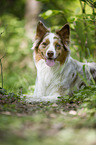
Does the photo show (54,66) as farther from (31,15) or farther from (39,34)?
(31,15)

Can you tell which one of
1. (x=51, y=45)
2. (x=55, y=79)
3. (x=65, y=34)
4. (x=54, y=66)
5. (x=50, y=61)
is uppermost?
(x=65, y=34)

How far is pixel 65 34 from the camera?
4.23 m

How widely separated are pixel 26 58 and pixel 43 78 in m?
6.06

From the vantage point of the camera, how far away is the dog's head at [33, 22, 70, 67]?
13.1ft

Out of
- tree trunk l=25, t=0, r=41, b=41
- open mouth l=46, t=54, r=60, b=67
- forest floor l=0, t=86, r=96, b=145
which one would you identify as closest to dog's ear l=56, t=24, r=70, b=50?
open mouth l=46, t=54, r=60, b=67

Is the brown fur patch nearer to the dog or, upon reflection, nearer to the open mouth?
the dog

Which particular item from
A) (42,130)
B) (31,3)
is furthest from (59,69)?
(31,3)

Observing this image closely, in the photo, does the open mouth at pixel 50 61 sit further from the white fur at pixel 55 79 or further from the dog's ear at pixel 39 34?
the dog's ear at pixel 39 34

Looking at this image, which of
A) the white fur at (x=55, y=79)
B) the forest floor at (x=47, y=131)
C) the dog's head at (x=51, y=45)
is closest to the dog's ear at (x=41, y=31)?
the dog's head at (x=51, y=45)

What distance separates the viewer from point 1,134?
169 cm

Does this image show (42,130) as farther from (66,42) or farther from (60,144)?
(66,42)

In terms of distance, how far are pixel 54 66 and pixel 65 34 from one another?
0.72 m

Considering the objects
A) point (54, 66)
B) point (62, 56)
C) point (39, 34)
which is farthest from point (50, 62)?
point (39, 34)

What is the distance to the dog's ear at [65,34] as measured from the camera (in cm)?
416
